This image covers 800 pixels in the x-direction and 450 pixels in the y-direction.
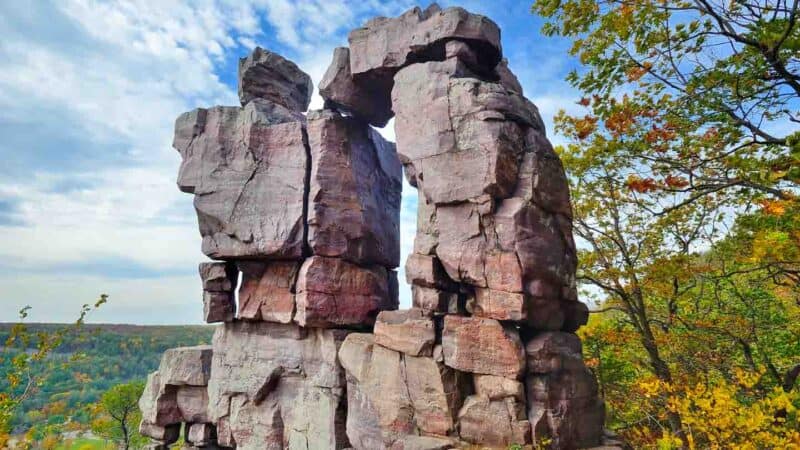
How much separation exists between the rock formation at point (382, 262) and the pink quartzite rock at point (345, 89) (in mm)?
44

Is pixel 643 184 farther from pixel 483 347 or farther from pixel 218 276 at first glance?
pixel 218 276

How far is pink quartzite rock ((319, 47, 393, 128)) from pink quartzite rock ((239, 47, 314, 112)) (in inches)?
110

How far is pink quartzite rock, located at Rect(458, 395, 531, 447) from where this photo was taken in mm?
9078

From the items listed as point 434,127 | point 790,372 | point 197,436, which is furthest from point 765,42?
point 197,436

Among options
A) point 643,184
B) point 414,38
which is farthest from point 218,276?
point 643,184

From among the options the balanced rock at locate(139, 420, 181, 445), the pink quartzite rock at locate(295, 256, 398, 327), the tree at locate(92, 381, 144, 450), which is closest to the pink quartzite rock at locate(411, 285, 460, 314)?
the pink quartzite rock at locate(295, 256, 398, 327)

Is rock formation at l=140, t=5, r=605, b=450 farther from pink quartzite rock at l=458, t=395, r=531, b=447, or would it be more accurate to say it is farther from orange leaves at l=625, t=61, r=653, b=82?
orange leaves at l=625, t=61, r=653, b=82

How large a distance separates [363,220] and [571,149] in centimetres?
673

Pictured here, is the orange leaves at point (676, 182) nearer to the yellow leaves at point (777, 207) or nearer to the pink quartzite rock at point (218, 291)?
the yellow leaves at point (777, 207)

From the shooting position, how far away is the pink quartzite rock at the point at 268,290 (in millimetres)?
14070

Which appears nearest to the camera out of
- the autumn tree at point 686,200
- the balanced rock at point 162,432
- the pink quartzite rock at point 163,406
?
the autumn tree at point 686,200

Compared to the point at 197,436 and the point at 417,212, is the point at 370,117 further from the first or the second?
the point at 197,436

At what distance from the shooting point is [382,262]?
15.0 meters

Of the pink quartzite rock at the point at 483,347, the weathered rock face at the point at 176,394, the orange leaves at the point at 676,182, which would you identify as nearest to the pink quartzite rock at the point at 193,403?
the weathered rock face at the point at 176,394
